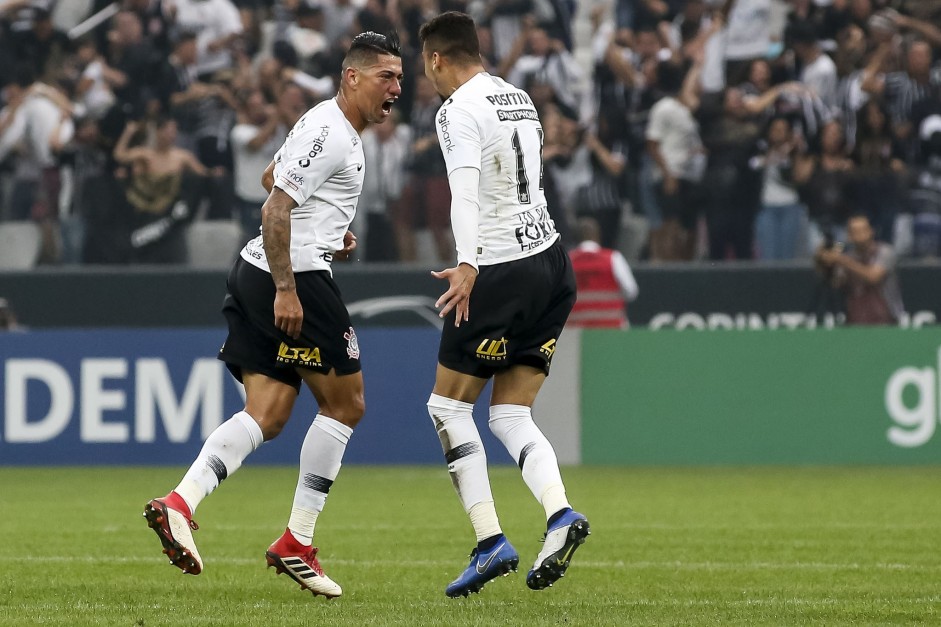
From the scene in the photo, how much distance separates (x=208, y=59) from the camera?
55.0 feet

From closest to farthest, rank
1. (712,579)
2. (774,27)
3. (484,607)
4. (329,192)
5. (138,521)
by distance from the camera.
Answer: (484,607) < (329,192) < (712,579) < (138,521) < (774,27)

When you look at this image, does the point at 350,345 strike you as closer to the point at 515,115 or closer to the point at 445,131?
the point at 445,131

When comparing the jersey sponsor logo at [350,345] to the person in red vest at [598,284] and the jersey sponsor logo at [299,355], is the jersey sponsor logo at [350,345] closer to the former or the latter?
the jersey sponsor logo at [299,355]

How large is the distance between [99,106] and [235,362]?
33.7 ft

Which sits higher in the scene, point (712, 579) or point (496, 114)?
point (496, 114)

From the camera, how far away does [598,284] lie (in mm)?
14664

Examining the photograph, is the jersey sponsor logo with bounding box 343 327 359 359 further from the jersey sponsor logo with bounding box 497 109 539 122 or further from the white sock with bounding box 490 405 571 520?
the jersey sponsor logo with bounding box 497 109 539 122

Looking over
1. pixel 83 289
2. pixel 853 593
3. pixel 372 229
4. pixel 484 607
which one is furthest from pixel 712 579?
pixel 83 289

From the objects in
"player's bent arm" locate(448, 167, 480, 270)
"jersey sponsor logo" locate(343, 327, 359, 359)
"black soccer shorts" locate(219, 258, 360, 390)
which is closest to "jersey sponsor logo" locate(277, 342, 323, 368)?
"black soccer shorts" locate(219, 258, 360, 390)

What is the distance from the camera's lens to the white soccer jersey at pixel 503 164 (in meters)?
6.32

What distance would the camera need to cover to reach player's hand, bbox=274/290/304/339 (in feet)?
20.4

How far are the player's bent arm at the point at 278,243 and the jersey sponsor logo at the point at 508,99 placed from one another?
92 centimetres

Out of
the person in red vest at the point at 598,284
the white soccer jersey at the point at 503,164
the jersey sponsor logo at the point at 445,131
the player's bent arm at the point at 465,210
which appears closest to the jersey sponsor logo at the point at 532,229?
the white soccer jersey at the point at 503,164

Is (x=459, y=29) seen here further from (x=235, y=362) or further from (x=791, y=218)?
(x=791, y=218)
